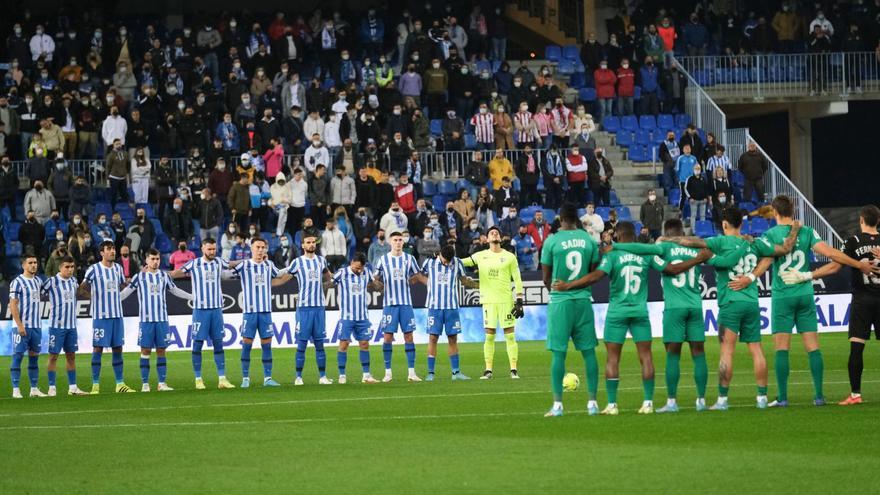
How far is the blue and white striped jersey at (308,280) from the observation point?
2356 centimetres

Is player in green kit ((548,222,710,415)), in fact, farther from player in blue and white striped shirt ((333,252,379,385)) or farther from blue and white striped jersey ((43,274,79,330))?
blue and white striped jersey ((43,274,79,330))

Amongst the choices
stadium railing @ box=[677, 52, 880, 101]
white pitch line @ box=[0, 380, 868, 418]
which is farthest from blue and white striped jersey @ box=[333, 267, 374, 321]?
stadium railing @ box=[677, 52, 880, 101]

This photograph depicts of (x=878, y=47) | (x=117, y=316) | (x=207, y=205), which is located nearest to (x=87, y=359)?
(x=207, y=205)

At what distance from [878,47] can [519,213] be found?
42.3ft

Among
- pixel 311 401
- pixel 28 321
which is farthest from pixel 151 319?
pixel 311 401

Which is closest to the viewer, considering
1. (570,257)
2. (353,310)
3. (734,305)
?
(570,257)

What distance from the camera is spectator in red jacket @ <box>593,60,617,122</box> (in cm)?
4081

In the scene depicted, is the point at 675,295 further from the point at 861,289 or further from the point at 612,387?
the point at 861,289

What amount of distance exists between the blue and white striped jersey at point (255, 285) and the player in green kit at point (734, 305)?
9.24m

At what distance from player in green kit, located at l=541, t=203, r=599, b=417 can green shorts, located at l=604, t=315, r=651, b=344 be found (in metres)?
0.19

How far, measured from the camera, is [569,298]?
15.7 meters

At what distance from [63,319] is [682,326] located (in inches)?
434

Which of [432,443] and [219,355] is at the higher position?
[219,355]

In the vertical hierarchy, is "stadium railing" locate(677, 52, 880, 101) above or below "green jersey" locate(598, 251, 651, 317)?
above
